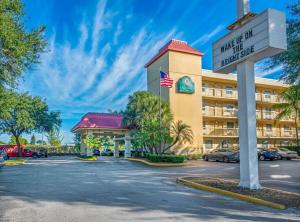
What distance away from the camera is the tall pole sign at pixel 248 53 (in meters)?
10.6

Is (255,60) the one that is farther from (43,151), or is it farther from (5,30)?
(43,151)

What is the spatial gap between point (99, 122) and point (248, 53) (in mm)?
29572

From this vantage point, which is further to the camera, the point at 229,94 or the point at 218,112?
the point at 229,94

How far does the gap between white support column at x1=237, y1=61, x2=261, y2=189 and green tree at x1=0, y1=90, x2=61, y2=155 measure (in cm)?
1798

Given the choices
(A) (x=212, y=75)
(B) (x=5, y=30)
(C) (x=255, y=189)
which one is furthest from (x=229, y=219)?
(A) (x=212, y=75)

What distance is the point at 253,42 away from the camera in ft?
36.9

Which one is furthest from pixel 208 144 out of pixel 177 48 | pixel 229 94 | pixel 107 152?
pixel 107 152

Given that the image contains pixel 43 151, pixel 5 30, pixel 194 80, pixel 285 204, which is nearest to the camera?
pixel 285 204

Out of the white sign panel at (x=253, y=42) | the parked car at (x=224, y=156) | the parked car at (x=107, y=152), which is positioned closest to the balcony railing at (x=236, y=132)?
the parked car at (x=224, y=156)

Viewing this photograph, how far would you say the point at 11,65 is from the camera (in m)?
18.3

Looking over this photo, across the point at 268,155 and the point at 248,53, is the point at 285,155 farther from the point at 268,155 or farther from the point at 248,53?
the point at 248,53

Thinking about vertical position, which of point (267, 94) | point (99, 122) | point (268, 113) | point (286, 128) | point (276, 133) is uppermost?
point (267, 94)

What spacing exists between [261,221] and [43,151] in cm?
4722

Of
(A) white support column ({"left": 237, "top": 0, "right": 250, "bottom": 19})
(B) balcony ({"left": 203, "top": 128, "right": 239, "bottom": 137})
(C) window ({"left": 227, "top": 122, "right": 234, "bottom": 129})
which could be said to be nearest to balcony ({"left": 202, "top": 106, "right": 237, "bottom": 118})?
(C) window ({"left": 227, "top": 122, "right": 234, "bottom": 129})
